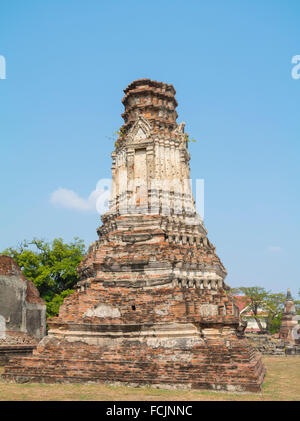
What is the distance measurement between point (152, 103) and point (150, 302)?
10275 millimetres

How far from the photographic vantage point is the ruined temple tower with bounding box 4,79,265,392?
1184cm

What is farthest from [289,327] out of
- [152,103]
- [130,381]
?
[130,381]

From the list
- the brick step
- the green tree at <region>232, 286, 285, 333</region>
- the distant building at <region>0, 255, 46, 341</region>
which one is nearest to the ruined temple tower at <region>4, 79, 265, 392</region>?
the brick step

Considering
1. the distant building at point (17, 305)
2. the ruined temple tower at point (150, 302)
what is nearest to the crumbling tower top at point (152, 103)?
the ruined temple tower at point (150, 302)

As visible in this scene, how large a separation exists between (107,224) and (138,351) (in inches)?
267

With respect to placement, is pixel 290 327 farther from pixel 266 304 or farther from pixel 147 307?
pixel 147 307

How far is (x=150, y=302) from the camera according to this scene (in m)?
13.5

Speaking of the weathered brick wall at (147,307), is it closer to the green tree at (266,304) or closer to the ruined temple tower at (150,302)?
the ruined temple tower at (150,302)

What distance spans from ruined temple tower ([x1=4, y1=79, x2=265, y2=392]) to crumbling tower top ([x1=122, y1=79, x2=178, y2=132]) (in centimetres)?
49

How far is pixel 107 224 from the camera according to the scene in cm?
1816

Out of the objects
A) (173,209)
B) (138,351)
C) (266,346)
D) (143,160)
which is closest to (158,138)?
(143,160)

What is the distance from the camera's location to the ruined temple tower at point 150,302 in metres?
11.8

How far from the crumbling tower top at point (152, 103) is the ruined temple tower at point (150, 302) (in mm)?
488

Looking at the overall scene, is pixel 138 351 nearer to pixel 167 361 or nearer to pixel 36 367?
pixel 167 361
